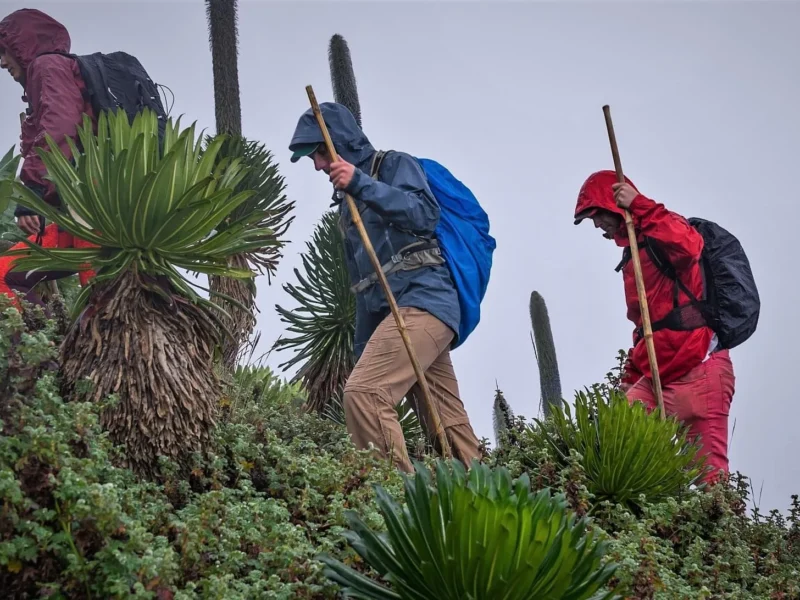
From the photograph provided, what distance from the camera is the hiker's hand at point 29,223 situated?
598 cm

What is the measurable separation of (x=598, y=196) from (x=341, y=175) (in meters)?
2.15

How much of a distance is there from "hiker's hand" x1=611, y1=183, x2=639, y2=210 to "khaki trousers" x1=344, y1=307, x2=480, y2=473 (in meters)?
1.54

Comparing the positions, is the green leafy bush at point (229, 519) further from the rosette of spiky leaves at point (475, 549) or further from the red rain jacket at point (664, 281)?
the red rain jacket at point (664, 281)

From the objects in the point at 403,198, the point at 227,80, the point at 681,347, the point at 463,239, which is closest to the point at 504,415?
the point at 681,347

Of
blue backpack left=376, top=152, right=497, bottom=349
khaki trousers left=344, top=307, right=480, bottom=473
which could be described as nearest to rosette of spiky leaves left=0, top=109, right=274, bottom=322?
khaki trousers left=344, top=307, right=480, bottom=473

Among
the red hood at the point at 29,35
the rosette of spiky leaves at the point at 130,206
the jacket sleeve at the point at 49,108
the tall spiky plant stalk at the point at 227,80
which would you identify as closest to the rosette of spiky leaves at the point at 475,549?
the rosette of spiky leaves at the point at 130,206

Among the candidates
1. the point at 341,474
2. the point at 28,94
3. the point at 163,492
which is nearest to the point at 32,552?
the point at 163,492

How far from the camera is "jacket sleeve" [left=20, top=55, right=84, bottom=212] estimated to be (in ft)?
19.7

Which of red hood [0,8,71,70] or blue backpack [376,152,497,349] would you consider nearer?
blue backpack [376,152,497,349]

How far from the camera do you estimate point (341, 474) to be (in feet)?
17.2

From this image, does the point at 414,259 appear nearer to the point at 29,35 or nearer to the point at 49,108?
the point at 49,108

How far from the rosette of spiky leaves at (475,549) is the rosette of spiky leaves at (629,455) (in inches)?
86.1

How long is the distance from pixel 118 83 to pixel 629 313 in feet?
11.3

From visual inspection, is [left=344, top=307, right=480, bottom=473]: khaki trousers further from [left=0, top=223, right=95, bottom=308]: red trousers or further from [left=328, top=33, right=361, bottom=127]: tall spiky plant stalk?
[left=328, top=33, right=361, bottom=127]: tall spiky plant stalk
